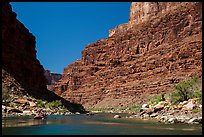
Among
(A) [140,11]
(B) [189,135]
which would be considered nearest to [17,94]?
(B) [189,135]

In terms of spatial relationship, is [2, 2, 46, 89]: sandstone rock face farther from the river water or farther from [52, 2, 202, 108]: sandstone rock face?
the river water

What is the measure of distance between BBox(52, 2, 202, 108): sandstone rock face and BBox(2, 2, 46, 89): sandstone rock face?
2758 centimetres

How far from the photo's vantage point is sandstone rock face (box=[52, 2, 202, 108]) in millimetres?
75250

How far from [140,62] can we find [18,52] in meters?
45.2

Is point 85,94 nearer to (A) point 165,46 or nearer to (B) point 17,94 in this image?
(A) point 165,46

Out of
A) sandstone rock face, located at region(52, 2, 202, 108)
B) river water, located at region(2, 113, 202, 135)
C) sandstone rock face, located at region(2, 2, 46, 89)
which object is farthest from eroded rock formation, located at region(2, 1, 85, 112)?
sandstone rock face, located at region(52, 2, 202, 108)

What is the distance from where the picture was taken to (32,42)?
2308 inches

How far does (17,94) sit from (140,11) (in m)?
94.8

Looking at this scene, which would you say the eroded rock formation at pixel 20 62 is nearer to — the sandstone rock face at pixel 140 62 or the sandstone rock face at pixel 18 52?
the sandstone rock face at pixel 18 52

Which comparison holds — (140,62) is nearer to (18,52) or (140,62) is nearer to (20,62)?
(18,52)

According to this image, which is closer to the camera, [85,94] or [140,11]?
[85,94]

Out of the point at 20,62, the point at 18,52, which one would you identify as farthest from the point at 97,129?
the point at 18,52

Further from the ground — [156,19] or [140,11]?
[140,11]

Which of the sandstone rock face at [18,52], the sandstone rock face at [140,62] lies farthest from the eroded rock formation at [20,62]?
the sandstone rock face at [140,62]
